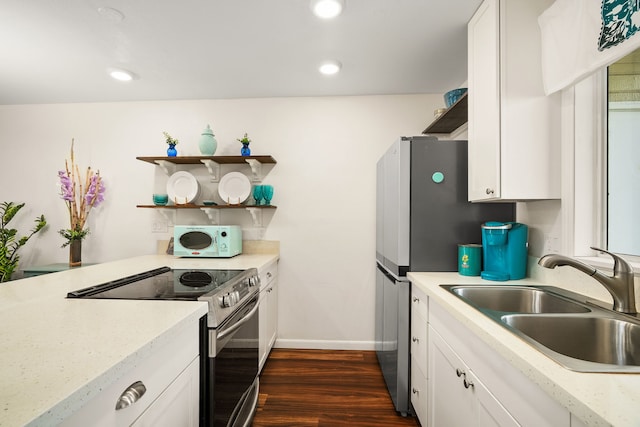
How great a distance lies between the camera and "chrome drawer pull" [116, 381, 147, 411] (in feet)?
2.24

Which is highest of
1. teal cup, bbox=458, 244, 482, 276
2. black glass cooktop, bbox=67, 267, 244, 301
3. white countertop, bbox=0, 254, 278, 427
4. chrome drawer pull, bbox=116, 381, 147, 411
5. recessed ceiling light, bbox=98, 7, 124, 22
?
recessed ceiling light, bbox=98, 7, 124, 22

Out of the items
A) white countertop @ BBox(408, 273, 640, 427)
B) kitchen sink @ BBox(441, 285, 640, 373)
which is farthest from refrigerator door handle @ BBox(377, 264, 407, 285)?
white countertop @ BBox(408, 273, 640, 427)

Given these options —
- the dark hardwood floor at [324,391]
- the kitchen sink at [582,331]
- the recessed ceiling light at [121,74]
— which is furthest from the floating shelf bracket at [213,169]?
the kitchen sink at [582,331]

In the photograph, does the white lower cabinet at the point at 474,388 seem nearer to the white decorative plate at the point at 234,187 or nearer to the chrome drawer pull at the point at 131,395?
the chrome drawer pull at the point at 131,395

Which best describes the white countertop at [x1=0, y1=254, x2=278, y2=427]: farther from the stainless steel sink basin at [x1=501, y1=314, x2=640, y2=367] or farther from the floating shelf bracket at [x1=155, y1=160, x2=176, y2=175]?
the floating shelf bracket at [x1=155, y1=160, x2=176, y2=175]

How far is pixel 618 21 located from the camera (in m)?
0.99

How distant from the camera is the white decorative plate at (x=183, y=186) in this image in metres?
2.70

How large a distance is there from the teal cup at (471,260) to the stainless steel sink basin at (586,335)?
2.19ft

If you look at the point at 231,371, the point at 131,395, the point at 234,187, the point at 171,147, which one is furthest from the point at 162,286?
the point at 171,147

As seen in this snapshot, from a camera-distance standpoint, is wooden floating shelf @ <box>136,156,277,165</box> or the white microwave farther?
wooden floating shelf @ <box>136,156,277,165</box>

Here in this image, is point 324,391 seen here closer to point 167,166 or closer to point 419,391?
point 419,391

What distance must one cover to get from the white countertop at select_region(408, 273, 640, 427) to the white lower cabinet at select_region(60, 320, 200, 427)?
0.92m

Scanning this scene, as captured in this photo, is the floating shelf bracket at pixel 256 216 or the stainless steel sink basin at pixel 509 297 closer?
the stainless steel sink basin at pixel 509 297

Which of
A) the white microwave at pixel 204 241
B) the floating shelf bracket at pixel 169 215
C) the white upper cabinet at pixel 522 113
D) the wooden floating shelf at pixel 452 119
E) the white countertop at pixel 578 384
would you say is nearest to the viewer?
the white countertop at pixel 578 384
